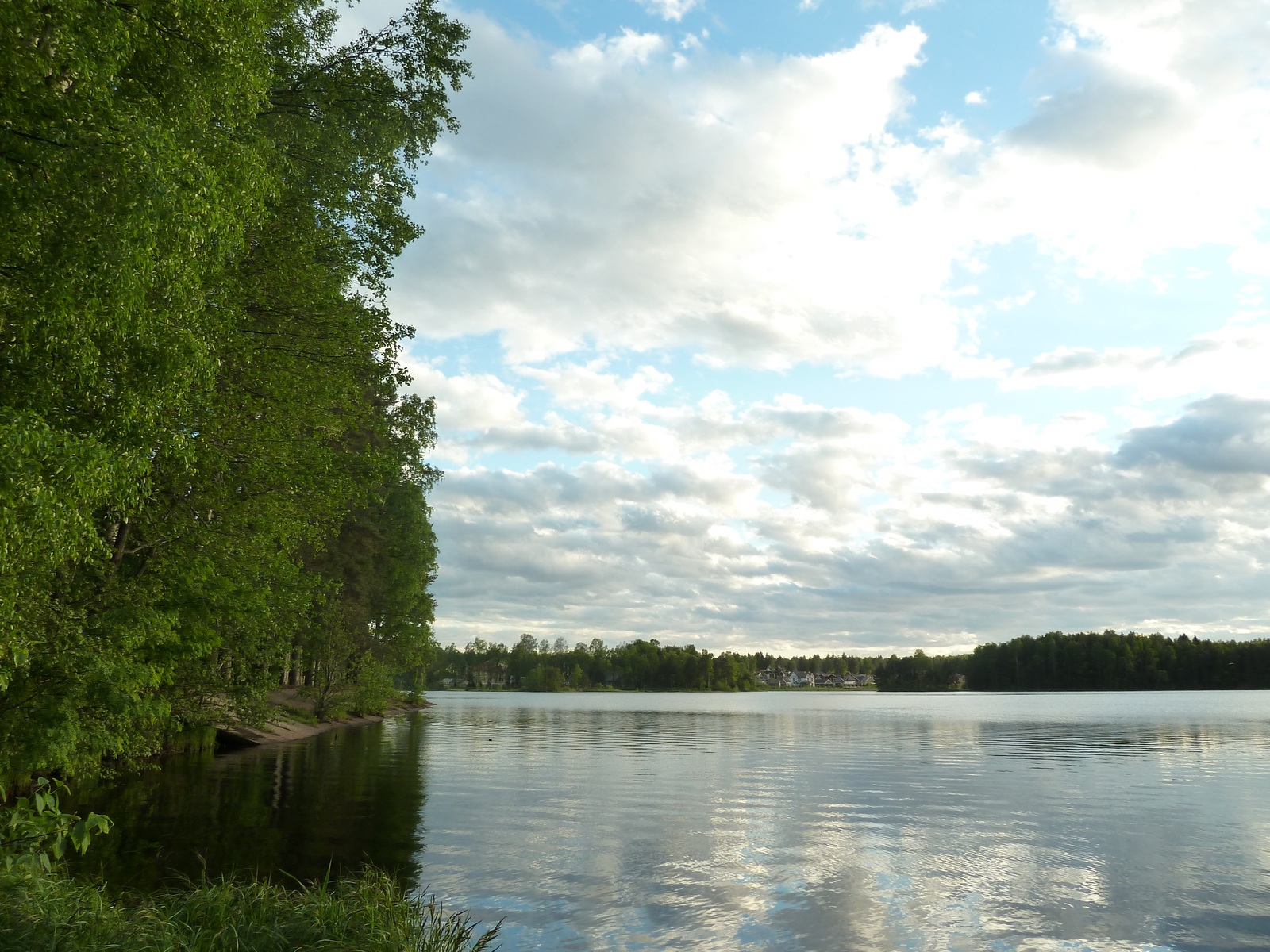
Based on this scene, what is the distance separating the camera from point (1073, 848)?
65.9 ft

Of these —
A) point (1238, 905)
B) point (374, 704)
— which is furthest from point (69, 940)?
point (374, 704)

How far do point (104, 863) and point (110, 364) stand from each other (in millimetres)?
9816

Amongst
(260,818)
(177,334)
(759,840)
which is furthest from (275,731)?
(177,334)

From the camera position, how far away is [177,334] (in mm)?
12547

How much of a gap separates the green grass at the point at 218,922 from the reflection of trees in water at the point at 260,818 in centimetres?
195

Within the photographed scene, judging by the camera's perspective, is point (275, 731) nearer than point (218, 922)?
No

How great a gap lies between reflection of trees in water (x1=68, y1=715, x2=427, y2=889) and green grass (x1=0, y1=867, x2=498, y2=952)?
1.95 meters

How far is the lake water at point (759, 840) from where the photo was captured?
14.1m

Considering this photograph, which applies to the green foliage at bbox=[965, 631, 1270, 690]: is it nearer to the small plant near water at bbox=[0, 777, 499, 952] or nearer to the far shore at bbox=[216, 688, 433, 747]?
the far shore at bbox=[216, 688, 433, 747]

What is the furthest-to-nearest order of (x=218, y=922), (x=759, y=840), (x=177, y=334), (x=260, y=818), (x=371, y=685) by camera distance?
(x=371, y=685)
(x=260, y=818)
(x=759, y=840)
(x=177, y=334)
(x=218, y=922)

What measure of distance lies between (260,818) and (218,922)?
13.2 m

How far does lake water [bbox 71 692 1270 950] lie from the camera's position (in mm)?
14117

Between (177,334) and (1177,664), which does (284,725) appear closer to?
(177,334)

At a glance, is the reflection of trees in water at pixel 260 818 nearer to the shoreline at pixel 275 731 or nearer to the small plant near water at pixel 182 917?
the small plant near water at pixel 182 917
